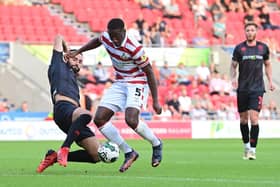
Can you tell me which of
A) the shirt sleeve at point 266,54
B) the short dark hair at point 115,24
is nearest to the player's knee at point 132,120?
the short dark hair at point 115,24

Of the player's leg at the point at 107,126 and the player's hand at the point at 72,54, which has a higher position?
the player's hand at the point at 72,54

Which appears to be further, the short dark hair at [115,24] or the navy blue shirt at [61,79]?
the navy blue shirt at [61,79]

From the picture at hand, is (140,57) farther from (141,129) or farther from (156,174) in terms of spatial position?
(156,174)

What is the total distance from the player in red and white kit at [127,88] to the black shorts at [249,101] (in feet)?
11.4

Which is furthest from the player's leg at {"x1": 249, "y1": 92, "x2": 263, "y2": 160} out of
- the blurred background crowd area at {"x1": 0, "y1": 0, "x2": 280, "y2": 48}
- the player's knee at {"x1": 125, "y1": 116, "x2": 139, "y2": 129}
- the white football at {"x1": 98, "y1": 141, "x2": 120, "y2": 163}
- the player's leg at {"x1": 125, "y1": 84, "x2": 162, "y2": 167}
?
the blurred background crowd area at {"x1": 0, "y1": 0, "x2": 280, "y2": 48}

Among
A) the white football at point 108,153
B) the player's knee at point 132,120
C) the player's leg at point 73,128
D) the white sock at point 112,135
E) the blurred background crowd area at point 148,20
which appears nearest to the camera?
the player's leg at point 73,128

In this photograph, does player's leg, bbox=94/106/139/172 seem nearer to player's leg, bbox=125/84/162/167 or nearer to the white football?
player's leg, bbox=125/84/162/167

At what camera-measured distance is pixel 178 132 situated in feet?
94.6

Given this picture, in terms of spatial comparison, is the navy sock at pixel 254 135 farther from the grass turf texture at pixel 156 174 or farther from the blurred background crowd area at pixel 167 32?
the blurred background crowd area at pixel 167 32

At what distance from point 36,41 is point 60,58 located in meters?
19.0

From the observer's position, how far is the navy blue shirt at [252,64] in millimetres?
15688

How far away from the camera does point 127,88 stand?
485 inches

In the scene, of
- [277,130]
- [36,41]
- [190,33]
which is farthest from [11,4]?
[277,130]

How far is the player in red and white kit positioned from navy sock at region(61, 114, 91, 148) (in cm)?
64
